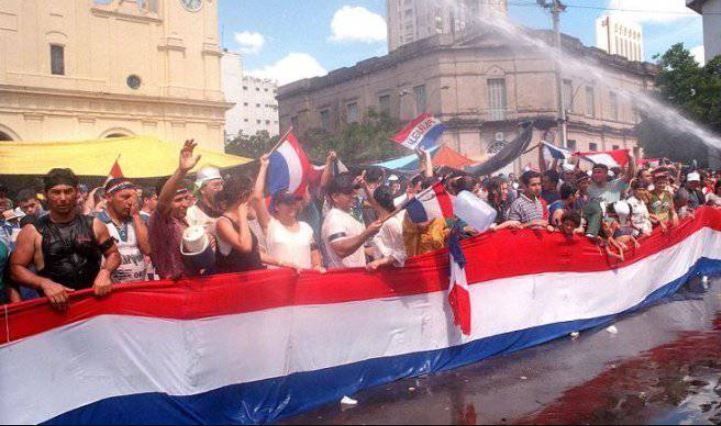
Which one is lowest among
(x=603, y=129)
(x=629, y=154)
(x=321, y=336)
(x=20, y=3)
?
(x=321, y=336)

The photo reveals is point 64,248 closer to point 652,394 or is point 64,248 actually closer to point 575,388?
point 575,388

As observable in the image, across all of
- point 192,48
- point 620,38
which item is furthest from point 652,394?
point 620,38

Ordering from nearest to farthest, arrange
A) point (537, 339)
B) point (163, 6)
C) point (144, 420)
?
point (144, 420) < point (537, 339) < point (163, 6)

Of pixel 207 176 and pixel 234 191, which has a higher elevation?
pixel 207 176

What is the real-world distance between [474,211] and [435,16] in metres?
49.9

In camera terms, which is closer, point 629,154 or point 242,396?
point 242,396

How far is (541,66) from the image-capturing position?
37062mm

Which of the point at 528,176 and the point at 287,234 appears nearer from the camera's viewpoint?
the point at 287,234

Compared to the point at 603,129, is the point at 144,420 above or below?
below

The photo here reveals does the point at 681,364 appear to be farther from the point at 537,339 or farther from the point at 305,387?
the point at 305,387

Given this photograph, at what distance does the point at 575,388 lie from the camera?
17.7ft

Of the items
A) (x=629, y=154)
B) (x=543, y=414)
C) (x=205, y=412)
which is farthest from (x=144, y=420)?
(x=629, y=154)

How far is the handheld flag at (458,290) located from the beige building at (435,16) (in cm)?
1542

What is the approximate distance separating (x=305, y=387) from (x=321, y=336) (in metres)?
0.41
